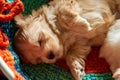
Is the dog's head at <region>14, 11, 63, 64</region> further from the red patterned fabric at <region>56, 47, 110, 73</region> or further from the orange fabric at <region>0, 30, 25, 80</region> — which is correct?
the orange fabric at <region>0, 30, 25, 80</region>

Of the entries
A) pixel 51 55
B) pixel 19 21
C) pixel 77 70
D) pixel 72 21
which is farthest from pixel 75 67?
pixel 19 21

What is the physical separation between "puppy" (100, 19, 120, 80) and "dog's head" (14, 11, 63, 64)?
237mm

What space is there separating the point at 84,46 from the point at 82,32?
8cm

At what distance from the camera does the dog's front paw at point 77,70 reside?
1.35m

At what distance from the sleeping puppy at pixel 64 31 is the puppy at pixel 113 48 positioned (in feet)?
0.19

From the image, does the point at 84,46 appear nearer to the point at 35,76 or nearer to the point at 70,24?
the point at 70,24

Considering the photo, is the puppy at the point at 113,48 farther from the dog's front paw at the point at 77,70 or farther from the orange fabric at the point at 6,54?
the orange fabric at the point at 6,54

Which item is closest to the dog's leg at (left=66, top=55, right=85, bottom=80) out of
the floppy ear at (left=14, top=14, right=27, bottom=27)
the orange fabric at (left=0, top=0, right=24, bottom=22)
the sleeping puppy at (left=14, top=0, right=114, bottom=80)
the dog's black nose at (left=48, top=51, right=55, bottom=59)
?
the sleeping puppy at (left=14, top=0, right=114, bottom=80)

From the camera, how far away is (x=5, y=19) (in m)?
1.16

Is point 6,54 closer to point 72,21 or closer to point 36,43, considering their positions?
point 36,43

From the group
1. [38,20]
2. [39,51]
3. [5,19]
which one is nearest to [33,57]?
[39,51]

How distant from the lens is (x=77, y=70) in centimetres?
138

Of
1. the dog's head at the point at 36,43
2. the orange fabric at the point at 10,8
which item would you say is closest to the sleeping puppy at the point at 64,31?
the dog's head at the point at 36,43

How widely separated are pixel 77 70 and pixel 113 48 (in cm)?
22
